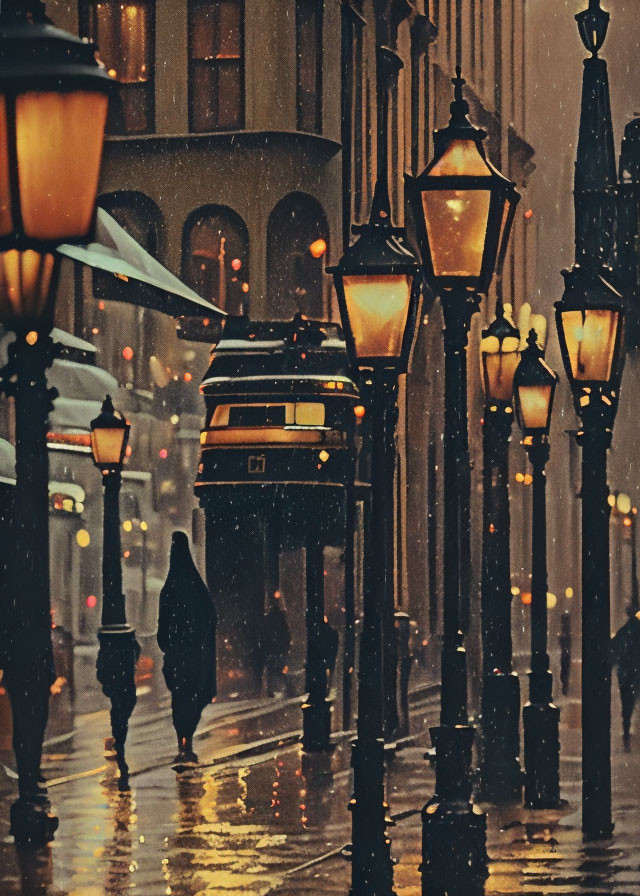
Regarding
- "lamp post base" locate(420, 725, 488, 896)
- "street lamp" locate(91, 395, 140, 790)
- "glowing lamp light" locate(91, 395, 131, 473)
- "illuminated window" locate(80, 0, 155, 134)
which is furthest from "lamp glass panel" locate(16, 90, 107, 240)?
"illuminated window" locate(80, 0, 155, 134)

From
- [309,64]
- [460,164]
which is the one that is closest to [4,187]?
[460,164]

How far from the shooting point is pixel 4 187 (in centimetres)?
927

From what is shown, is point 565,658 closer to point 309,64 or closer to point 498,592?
point 309,64

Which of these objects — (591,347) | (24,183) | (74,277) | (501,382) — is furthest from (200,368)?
(24,183)

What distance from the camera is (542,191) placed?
63781 mm

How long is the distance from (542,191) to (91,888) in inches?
1990

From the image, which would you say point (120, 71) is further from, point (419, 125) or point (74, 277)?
point (419, 125)

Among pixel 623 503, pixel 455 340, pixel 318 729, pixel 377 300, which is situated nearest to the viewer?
pixel 377 300

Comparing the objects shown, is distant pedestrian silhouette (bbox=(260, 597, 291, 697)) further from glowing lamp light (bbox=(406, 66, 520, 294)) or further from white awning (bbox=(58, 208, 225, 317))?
glowing lamp light (bbox=(406, 66, 520, 294))

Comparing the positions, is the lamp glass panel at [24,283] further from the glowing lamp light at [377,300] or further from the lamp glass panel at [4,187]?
the glowing lamp light at [377,300]

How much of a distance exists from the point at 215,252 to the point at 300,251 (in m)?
1.30

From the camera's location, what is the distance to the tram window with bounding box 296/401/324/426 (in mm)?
31516

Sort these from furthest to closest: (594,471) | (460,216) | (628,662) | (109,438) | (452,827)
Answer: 1. (628,662)
2. (109,438)
3. (594,471)
4. (460,216)
5. (452,827)

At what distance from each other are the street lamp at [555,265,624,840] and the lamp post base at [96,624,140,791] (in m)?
5.18
